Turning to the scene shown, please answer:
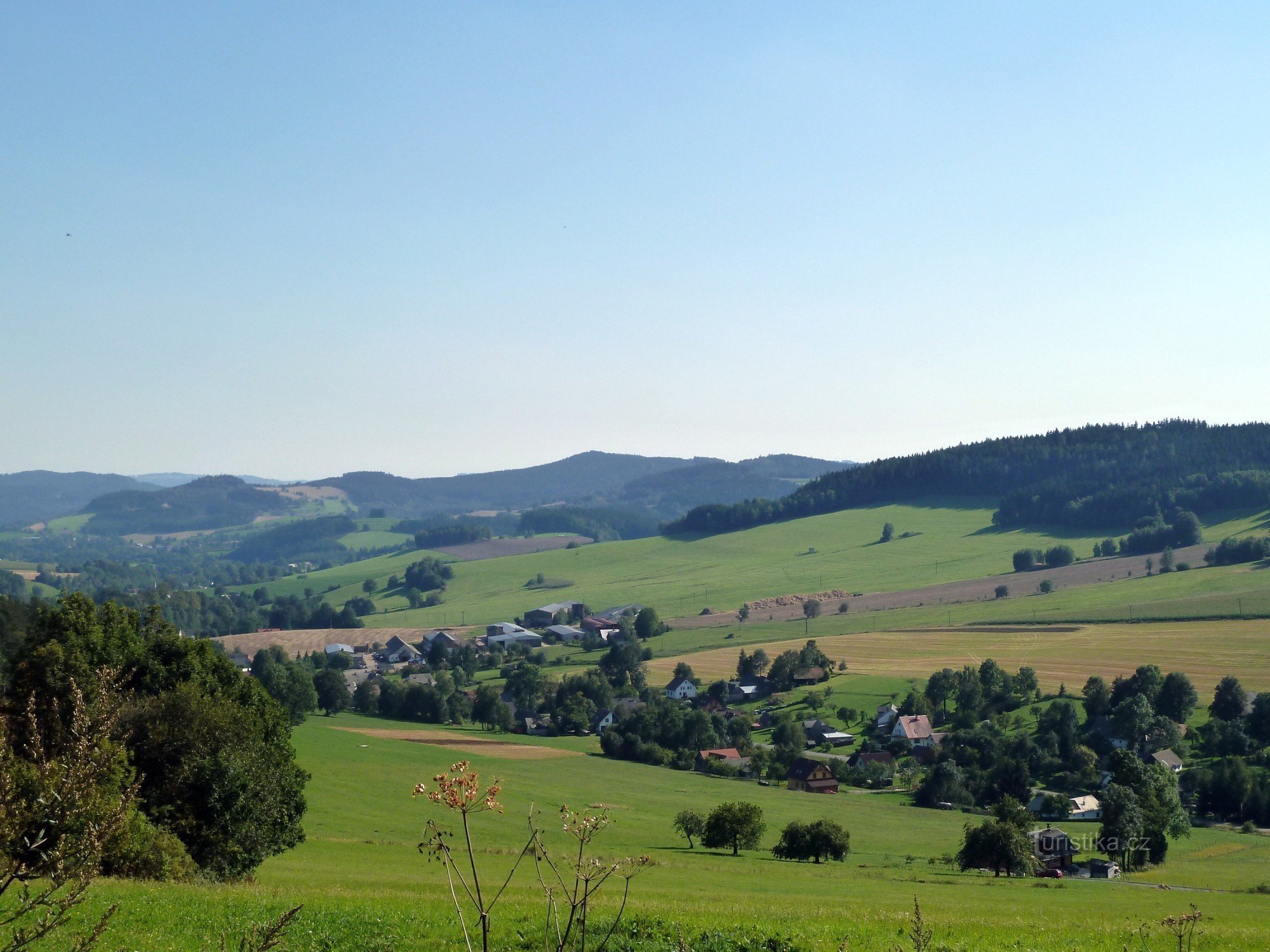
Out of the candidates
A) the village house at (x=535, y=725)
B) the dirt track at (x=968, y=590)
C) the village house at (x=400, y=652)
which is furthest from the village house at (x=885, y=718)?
the village house at (x=400, y=652)

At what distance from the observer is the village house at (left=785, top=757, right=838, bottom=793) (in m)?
74.9

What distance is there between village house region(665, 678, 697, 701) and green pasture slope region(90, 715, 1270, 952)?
17.9 meters

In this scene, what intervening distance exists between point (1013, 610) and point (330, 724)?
8520cm

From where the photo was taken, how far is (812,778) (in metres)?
75.2

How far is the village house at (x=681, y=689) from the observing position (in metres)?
103

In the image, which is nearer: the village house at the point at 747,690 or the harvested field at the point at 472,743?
the harvested field at the point at 472,743

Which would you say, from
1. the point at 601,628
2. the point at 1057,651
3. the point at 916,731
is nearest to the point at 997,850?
the point at 916,731

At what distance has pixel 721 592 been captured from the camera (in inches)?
6742

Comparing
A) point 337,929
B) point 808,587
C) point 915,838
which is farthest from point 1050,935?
point 808,587

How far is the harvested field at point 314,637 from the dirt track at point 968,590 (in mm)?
36271

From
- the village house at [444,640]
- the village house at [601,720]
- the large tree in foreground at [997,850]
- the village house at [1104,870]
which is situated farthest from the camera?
the village house at [444,640]

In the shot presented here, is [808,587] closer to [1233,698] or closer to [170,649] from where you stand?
[1233,698]

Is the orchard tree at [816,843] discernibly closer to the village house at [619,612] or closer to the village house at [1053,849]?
the village house at [1053,849]

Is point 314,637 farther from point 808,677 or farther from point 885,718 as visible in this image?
point 885,718
